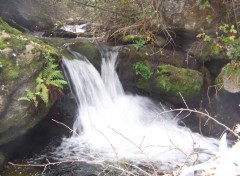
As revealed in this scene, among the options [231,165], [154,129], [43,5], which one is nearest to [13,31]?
[154,129]

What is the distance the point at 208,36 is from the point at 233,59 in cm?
90

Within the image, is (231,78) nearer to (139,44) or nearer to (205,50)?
(205,50)

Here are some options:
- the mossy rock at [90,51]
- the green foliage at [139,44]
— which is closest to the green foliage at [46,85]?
the mossy rock at [90,51]

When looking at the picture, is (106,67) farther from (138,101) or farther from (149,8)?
(149,8)

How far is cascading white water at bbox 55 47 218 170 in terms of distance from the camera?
247 inches

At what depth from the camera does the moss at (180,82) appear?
25.4ft

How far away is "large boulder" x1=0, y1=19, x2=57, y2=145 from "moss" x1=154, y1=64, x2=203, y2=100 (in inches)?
119

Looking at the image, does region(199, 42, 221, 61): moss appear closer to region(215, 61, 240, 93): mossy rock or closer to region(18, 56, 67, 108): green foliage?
region(215, 61, 240, 93): mossy rock

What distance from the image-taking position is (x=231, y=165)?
146 centimetres

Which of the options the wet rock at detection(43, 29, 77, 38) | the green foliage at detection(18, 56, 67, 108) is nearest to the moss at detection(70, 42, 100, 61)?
the green foliage at detection(18, 56, 67, 108)

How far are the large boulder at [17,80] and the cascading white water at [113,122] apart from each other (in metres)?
0.92

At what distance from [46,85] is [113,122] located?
2.07 m

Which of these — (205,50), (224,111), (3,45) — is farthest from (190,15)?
(3,45)

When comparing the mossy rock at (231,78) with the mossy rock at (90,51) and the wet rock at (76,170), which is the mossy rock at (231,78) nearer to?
the mossy rock at (90,51)
